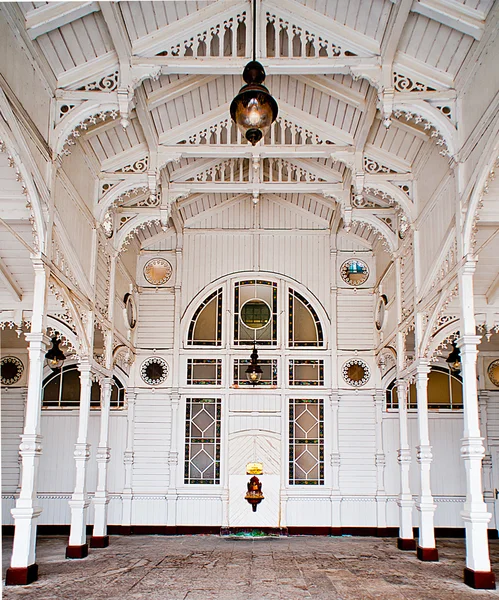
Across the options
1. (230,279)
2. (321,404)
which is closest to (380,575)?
(321,404)

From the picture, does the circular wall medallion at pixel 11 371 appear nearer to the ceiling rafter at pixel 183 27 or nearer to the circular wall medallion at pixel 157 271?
the circular wall medallion at pixel 157 271

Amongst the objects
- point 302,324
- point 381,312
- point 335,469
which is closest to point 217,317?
point 302,324

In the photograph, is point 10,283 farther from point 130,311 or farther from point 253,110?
point 253,110

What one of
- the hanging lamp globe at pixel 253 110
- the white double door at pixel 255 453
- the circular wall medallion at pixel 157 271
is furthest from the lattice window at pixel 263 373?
the hanging lamp globe at pixel 253 110

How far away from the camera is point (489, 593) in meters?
7.31

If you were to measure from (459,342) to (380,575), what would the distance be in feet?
11.0

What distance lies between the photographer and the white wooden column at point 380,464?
14430 millimetres

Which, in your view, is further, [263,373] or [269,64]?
[263,373]

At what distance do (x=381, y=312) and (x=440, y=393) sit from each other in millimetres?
2454

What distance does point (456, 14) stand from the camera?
771cm

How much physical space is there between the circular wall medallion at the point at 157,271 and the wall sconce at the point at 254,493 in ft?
16.8

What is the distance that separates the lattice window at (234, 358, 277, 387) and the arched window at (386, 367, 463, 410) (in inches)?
106

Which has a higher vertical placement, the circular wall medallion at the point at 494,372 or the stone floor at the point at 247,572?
the circular wall medallion at the point at 494,372

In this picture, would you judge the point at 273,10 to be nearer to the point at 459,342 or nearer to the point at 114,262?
the point at 459,342
